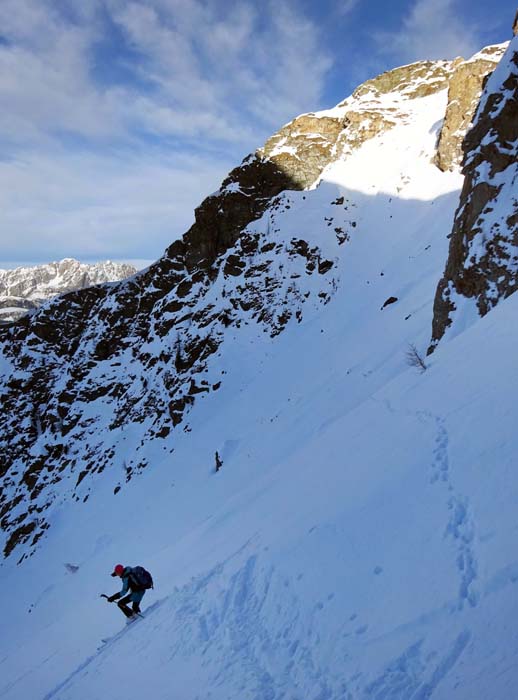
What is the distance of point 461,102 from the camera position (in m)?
32.1

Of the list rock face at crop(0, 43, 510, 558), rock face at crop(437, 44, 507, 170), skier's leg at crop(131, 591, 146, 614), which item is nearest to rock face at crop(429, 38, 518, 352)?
skier's leg at crop(131, 591, 146, 614)

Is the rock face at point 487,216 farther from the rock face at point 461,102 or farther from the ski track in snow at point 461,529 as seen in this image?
the rock face at point 461,102

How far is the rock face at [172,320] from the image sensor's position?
3538 centimetres

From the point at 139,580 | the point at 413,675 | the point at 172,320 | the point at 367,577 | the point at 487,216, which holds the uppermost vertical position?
the point at 172,320

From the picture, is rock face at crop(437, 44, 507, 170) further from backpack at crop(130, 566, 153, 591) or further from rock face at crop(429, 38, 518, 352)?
backpack at crop(130, 566, 153, 591)

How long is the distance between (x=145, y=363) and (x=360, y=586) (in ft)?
129

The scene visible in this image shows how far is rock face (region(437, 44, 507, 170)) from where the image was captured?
3178 cm

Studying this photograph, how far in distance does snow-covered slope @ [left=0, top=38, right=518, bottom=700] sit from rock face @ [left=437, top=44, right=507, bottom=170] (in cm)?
195

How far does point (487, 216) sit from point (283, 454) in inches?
416

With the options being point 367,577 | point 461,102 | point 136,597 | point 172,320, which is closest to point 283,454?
point 136,597

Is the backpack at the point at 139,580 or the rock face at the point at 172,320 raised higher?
the rock face at the point at 172,320

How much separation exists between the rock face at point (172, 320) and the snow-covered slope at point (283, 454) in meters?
0.24

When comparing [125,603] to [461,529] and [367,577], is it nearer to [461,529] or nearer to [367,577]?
[367,577]

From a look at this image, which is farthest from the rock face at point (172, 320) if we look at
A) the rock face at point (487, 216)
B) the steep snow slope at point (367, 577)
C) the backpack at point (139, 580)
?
the steep snow slope at point (367, 577)
